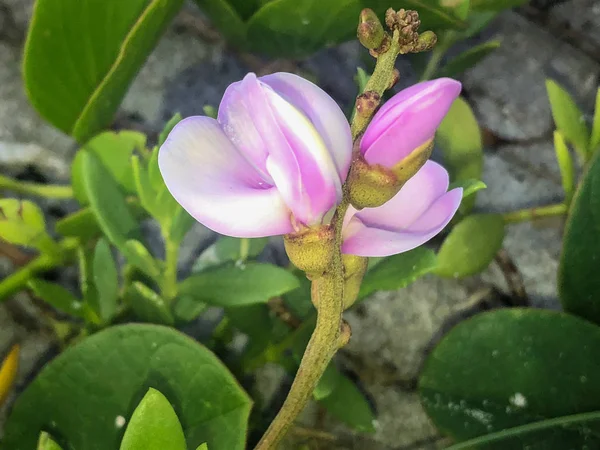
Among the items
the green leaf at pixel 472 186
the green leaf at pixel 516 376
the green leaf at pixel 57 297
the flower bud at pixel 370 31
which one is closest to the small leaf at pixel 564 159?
the green leaf at pixel 516 376

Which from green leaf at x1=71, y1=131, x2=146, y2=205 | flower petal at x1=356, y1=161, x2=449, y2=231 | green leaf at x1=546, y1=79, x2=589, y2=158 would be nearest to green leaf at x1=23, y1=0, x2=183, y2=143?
green leaf at x1=71, y1=131, x2=146, y2=205

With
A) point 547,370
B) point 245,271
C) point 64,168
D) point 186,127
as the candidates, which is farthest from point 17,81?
point 547,370

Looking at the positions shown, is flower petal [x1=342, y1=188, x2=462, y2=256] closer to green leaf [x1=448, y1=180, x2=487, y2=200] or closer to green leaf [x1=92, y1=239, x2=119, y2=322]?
green leaf [x1=448, y1=180, x2=487, y2=200]

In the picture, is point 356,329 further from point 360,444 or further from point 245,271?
point 245,271

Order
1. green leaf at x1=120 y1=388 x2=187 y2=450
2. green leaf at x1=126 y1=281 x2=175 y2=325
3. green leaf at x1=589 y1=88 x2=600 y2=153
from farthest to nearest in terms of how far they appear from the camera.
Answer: green leaf at x1=589 y1=88 x2=600 y2=153 → green leaf at x1=126 y1=281 x2=175 y2=325 → green leaf at x1=120 y1=388 x2=187 y2=450

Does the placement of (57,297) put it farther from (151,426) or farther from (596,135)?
(596,135)
